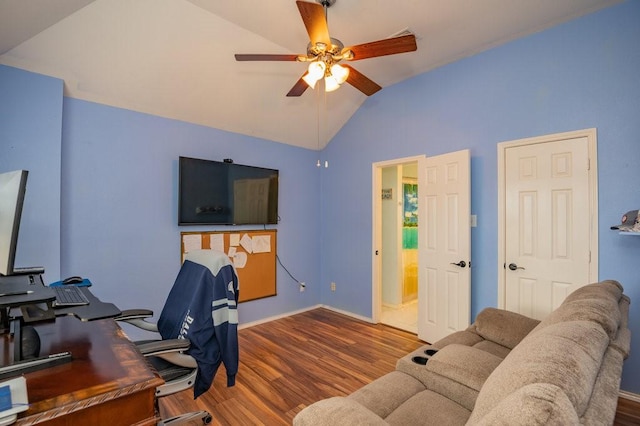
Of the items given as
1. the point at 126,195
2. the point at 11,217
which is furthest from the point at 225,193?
the point at 11,217

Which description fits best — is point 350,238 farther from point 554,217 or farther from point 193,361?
point 193,361

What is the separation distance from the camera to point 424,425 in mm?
1273

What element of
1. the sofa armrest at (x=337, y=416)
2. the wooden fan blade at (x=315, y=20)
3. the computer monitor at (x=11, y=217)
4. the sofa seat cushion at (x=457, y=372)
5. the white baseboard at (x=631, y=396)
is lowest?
the white baseboard at (x=631, y=396)

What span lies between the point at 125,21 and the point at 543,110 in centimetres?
366

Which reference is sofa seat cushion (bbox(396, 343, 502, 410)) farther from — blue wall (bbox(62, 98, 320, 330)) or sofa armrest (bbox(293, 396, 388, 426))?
blue wall (bbox(62, 98, 320, 330))

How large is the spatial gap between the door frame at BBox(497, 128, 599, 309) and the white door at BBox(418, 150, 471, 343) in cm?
28

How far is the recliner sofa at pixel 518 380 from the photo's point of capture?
2.24ft

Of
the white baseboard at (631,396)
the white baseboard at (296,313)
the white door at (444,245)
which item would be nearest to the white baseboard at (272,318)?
the white baseboard at (296,313)

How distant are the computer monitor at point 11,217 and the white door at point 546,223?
3.42 m

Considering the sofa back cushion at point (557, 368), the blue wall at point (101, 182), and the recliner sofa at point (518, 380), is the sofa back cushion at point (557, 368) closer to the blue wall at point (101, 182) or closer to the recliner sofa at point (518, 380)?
the recliner sofa at point (518, 380)

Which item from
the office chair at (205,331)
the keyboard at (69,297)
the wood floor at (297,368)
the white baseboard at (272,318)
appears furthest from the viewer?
the white baseboard at (272,318)

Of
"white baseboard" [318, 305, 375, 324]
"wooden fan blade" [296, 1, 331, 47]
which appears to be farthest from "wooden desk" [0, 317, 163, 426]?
"white baseboard" [318, 305, 375, 324]

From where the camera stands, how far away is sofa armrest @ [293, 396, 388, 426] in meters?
1.03

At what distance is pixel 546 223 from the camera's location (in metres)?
2.60
